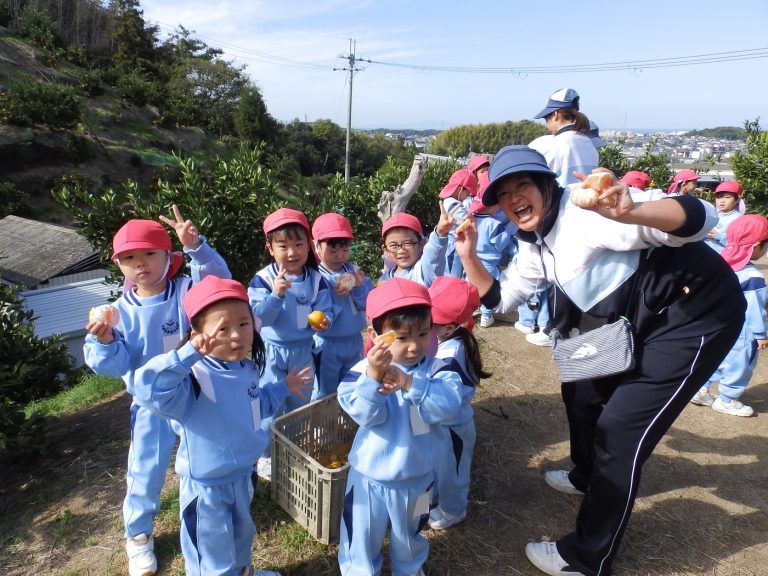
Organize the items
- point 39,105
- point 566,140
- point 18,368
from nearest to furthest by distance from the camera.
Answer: point 18,368, point 566,140, point 39,105

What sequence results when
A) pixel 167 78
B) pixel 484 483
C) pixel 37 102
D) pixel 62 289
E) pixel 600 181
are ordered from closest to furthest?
pixel 600 181 → pixel 484 483 → pixel 62 289 → pixel 37 102 → pixel 167 78

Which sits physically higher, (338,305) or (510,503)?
(338,305)

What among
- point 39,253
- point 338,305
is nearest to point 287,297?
point 338,305

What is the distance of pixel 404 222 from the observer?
3752 millimetres

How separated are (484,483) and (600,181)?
2.32 meters

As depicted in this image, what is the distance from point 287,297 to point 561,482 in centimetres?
217

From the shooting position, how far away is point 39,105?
23.7 meters

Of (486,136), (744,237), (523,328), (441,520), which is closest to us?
(441,520)

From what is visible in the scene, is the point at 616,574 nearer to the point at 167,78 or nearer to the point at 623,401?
the point at 623,401

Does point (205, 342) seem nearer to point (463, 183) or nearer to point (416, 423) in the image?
point (416, 423)

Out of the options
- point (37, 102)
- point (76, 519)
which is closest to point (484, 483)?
point (76, 519)

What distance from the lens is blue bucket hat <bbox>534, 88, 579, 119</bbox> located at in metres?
3.83

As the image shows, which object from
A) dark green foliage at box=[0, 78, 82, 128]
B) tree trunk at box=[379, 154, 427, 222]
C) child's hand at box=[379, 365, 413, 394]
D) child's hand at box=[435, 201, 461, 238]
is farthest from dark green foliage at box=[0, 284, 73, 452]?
dark green foliage at box=[0, 78, 82, 128]

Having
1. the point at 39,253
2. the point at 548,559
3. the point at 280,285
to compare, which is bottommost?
the point at 39,253
